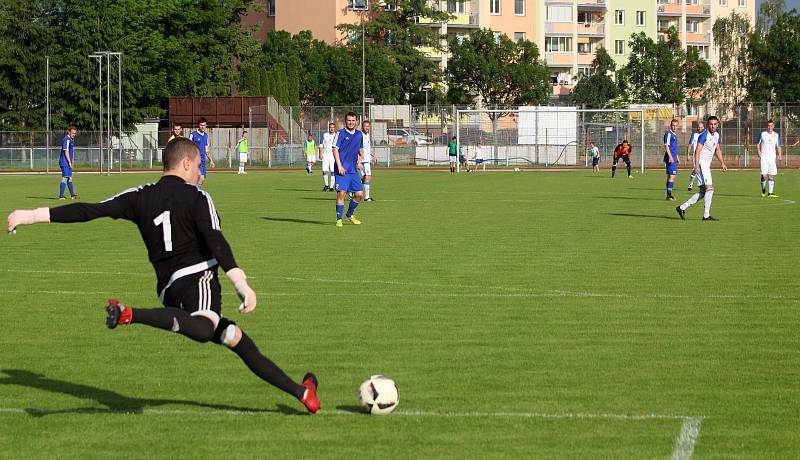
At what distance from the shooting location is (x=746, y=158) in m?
64.9

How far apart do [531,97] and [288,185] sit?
56.0 m

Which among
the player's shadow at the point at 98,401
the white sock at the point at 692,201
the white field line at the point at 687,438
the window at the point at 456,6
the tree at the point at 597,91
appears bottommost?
the white field line at the point at 687,438

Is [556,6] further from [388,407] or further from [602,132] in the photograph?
[388,407]

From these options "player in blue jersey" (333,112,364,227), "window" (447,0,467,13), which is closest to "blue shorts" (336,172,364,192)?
"player in blue jersey" (333,112,364,227)

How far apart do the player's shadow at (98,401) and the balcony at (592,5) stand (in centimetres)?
11093

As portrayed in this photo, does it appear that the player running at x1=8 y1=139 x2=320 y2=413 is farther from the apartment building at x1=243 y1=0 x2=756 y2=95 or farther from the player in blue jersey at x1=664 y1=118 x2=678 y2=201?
the apartment building at x1=243 y1=0 x2=756 y2=95

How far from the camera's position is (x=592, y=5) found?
4567 inches

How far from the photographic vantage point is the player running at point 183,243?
695cm

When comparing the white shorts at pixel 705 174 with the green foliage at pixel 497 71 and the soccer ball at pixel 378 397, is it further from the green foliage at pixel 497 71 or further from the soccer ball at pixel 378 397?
the green foliage at pixel 497 71

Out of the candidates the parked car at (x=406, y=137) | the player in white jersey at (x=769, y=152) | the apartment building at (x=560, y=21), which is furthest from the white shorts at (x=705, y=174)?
the apartment building at (x=560, y=21)

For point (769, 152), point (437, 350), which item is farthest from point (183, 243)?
point (769, 152)

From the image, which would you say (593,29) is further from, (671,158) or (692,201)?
(692,201)

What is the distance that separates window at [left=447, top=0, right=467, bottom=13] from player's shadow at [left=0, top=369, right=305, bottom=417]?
100524mm

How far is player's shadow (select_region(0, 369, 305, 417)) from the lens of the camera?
25.3 feet
